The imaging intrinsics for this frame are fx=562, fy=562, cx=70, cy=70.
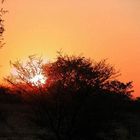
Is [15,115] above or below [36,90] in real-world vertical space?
above

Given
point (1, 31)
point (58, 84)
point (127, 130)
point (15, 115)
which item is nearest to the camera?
point (1, 31)

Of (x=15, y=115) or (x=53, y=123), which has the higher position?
(x=15, y=115)

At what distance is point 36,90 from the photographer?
42.6 meters

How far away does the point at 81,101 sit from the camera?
42.0m

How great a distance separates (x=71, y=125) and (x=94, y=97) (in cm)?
271

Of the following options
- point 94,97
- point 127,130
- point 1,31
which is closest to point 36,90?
point 94,97

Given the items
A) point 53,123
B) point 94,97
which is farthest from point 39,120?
point 94,97

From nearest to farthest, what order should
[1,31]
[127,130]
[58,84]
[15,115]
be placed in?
1. [1,31]
2. [58,84]
3. [127,130]
4. [15,115]

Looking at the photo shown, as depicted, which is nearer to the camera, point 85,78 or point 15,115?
point 85,78

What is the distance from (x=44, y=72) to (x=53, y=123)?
3.94 meters

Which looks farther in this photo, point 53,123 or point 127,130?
Answer: point 127,130

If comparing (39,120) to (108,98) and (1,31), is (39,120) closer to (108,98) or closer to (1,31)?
(108,98)

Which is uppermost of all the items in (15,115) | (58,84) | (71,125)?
(15,115)

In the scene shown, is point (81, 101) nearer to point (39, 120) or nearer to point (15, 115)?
point (39, 120)
